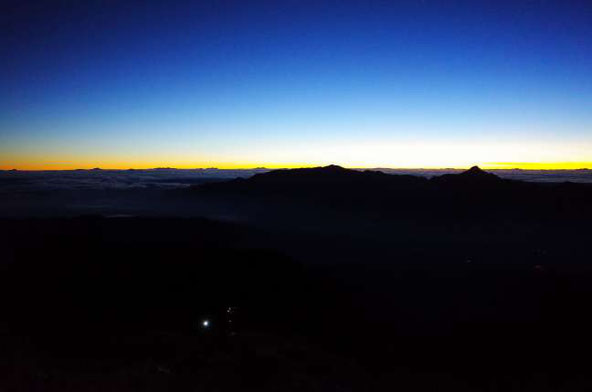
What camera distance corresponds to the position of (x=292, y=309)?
22.4 metres

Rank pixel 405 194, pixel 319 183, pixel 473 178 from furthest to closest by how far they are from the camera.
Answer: pixel 319 183, pixel 473 178, pixel 405 194

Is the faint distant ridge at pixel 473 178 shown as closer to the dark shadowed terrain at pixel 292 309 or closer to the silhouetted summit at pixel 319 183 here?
the silhouetted summit at pixel 319 183

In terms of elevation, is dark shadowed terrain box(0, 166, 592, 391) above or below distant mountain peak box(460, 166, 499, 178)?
below

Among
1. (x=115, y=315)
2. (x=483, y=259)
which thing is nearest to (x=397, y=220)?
(x=483, y=259)

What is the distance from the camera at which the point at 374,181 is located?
322ft

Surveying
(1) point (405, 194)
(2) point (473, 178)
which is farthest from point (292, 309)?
(2) point (473, 178)

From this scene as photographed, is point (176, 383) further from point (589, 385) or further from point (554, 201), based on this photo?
point (554, 201)

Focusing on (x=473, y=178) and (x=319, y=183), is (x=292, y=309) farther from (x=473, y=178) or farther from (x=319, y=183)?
(x=473, y=178)

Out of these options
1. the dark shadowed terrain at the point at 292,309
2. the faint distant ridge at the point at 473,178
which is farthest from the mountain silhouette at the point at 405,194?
the dark shadowed terrain at the point at 292,309

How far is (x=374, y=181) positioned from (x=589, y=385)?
278ft

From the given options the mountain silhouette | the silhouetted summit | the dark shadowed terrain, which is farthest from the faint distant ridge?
the dark shadowed terrain

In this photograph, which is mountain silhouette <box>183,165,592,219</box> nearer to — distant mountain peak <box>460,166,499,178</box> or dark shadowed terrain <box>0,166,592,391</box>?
distant mountain peak <box>460,166,499,178</box>

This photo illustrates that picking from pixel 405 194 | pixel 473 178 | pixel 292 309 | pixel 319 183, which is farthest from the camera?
pixel 319 183

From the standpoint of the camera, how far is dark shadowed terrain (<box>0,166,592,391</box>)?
547 inches
